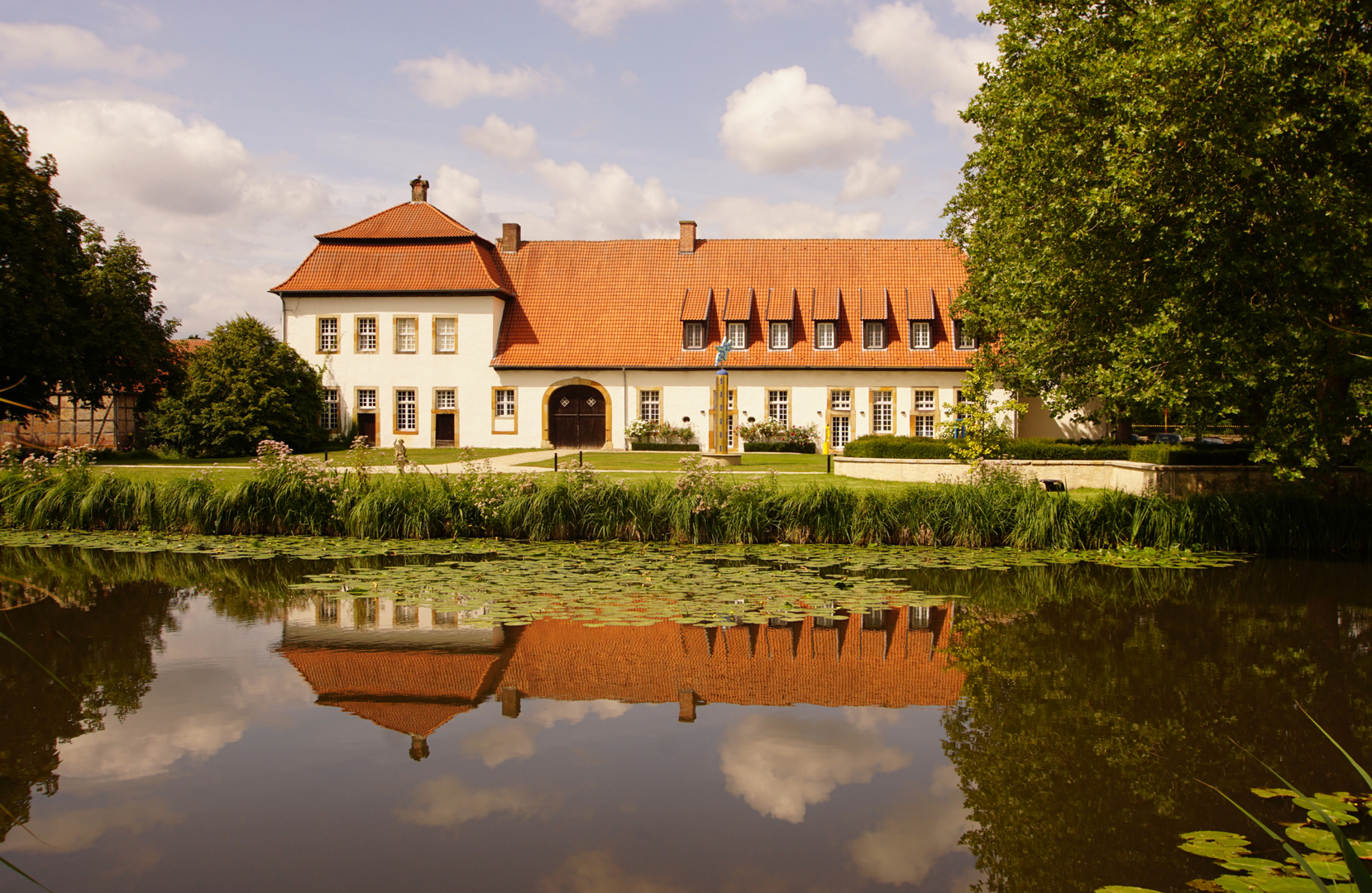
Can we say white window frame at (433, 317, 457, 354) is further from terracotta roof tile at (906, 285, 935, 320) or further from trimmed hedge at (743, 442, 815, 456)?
terracotta roof tile at (906, 285, 935, 320)

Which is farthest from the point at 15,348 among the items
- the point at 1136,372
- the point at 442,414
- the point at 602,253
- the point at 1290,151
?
the point at 1290,151

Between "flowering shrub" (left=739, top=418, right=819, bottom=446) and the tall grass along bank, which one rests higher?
"flowering shrub" (left=739, top=418, right=819, bottom=446)

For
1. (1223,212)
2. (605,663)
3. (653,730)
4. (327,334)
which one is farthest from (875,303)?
(653,730)

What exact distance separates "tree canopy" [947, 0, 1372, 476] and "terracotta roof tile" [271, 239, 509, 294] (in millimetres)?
23133

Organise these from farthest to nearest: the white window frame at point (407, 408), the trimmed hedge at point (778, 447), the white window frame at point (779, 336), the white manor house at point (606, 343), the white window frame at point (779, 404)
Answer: the white window frame at point (407, 408) → the white window frame at point (779, 336) → the white window frame at point (779, 404) → the white manor house at point (606, 343) → the trimmed hedge at point (778, 447)

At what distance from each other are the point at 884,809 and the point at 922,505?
9042 mm

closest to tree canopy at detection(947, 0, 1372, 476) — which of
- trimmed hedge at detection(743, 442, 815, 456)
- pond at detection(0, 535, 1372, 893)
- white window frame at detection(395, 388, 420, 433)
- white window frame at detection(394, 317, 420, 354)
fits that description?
pond at detection(0, 535, 1372, 893)

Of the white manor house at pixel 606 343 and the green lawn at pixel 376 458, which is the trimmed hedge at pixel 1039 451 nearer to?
the green lawn at pixel 376 458

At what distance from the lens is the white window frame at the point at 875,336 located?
33375mm

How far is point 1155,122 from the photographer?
11.6m

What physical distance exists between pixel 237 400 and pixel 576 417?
1059 cm

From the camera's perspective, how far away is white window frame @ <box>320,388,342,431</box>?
1340 inches

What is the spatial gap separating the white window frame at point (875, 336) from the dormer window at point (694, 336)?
5405 mm

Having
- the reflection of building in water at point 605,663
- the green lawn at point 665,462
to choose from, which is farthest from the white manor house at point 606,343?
the reflection of building in water at point 605,663
